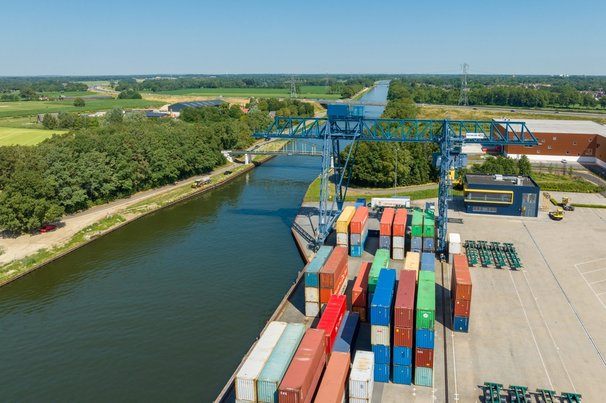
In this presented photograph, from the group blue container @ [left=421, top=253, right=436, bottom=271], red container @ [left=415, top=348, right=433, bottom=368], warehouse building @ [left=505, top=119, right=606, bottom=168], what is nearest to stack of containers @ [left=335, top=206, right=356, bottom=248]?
blue container @ [left=421, top=253, right=436, bottom=271]

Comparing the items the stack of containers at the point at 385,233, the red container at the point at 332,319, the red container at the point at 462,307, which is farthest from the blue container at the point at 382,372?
the stack of containers at the point at 385,233

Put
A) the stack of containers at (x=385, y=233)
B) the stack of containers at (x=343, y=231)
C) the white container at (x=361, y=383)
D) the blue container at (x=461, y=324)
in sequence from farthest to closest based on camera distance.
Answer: the stack of containers at (x=343, y=231) < the stack of containers at (x=385, y=233) < the blue container at (x=461, y=324) < the white container at (x=361, y=383)

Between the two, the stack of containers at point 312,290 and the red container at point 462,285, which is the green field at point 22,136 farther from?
the red container at point 462,285

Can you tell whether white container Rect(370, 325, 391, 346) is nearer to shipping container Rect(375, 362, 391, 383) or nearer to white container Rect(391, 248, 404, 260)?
shipping container Rect(375, 362, 391, 383)

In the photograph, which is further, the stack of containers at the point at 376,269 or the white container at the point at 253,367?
the stack of containers at the point at 376,269

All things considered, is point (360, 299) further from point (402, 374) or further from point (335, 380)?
point (335, 380)

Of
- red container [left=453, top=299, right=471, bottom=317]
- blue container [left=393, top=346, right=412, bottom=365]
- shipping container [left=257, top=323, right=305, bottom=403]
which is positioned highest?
shipping container [left=257, top=323, right=305, bottom=403]

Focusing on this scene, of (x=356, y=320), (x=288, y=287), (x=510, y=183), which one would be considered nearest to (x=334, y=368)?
(x=356, y=320)
